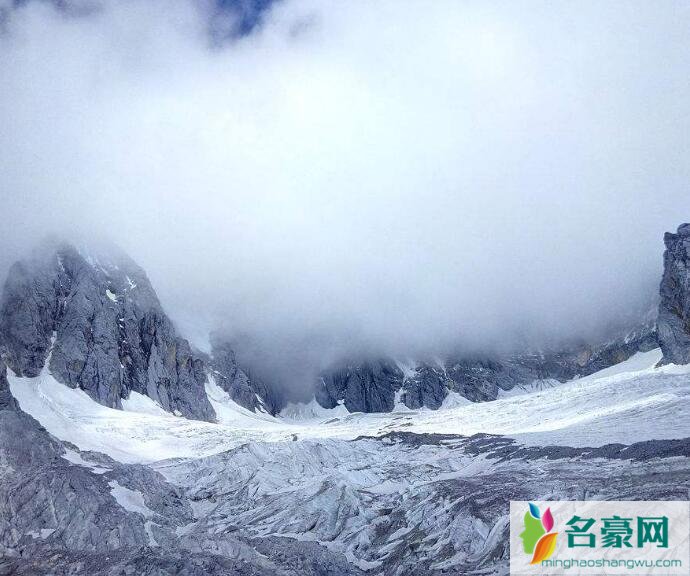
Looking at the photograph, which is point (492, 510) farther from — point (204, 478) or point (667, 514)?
point (204, 478)

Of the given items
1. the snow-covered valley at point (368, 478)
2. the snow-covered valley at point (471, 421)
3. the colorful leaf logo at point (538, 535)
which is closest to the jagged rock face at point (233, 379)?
the snow-covered valley at point (471, 421)

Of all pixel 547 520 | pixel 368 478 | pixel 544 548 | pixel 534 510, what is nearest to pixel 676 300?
pixel 368 478

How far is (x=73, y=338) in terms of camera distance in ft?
395

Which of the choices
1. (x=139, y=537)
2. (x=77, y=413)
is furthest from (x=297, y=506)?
(x=77, y=413)

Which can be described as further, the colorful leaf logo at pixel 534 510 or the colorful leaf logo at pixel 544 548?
the colorful leaf logo at pixel 534 510

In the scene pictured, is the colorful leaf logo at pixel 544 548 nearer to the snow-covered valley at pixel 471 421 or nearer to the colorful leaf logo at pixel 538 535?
the colorful leaf logo at pixel 538 535

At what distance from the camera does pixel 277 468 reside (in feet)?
229

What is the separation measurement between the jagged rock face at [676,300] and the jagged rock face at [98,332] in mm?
99175

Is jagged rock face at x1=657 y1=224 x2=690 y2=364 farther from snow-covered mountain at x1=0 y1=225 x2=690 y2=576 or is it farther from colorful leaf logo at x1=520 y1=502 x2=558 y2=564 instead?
colorful leaf logo at x1=520 y1=502 x2=558 y2=564

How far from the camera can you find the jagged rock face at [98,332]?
115438mm

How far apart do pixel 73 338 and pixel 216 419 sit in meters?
41.6

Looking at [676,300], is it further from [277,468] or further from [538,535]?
[538,535]

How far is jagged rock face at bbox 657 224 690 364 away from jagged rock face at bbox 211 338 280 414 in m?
112

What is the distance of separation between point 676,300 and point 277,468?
7782 cm
